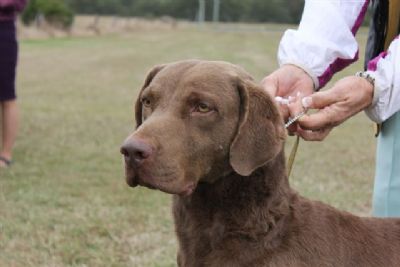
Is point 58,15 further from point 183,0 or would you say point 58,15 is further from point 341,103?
point 341,103

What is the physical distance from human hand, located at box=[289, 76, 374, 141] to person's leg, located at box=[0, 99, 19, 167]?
5.18 m

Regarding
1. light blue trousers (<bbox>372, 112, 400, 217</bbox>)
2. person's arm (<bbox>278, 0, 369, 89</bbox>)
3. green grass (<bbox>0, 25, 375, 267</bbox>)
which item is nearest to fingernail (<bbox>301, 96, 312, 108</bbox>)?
person's arm (<bbox>278, 0, 369, 89</bbox>)

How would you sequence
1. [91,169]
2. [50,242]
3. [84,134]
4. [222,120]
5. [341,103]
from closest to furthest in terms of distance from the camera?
[222,120] < [341,103] < [50,242] < [91,169] < [84,134]

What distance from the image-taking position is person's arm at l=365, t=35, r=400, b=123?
3229mm

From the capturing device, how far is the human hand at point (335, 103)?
10.4 feet

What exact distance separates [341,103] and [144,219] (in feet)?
10.1

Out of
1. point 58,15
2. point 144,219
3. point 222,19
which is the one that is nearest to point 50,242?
point 144,219

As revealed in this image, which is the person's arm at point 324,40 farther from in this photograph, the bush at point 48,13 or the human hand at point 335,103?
the bush at point 48,13

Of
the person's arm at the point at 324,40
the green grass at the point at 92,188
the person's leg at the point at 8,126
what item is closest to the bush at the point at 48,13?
the green grass at the point at 92,188

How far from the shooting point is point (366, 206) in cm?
675

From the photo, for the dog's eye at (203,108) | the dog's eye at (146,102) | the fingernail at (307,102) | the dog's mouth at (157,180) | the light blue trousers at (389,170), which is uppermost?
the dog's eye at (203,108)

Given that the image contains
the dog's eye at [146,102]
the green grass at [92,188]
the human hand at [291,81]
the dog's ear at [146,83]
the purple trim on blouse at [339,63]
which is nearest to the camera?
the dog's eye at [146,102]

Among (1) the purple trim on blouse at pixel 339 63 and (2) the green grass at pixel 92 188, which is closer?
(1) the purple trim on blouse at pixel 339 63

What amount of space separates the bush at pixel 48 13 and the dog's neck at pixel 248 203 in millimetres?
43683
